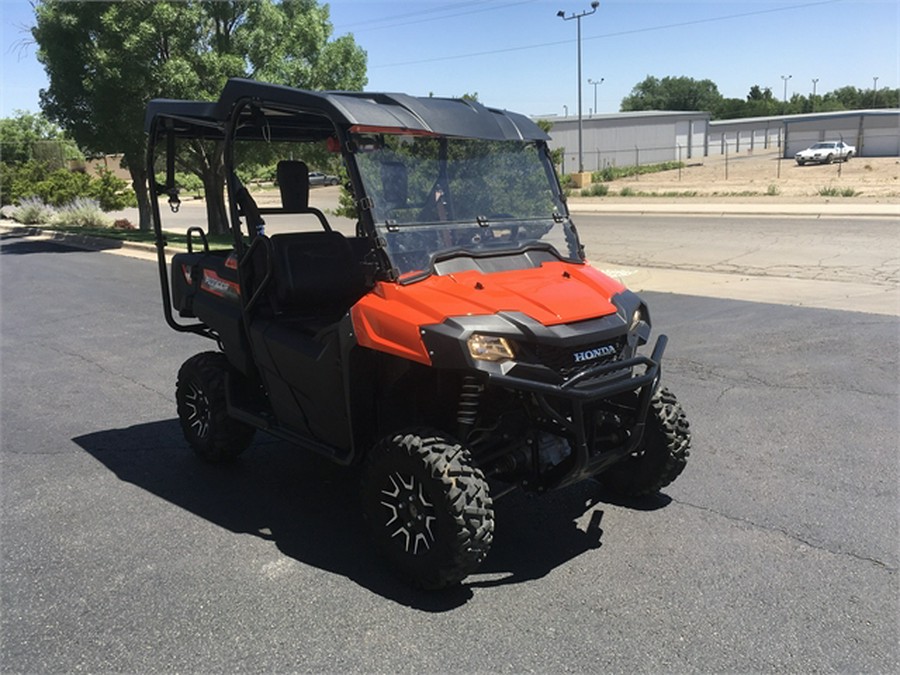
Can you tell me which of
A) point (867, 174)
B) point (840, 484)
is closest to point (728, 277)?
point (840, 484)

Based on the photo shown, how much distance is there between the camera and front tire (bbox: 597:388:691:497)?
4.21m

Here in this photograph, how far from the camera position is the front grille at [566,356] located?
11.2 ft

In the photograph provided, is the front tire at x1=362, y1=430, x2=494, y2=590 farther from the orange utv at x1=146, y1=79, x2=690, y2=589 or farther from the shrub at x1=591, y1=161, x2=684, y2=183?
the shrub at x1=591, y1=161, x2=684, y2=183

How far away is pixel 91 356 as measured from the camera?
8.39m

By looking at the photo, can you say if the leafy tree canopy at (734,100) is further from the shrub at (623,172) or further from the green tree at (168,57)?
the green tree at (168,57)

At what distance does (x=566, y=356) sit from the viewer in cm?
347

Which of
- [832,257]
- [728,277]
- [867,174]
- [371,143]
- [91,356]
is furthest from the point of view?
[867,174]

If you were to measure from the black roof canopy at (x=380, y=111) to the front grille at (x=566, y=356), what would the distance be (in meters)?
1.31

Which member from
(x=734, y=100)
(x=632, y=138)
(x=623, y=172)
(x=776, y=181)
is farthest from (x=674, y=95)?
(x=776, y=181)

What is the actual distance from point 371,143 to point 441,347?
1.20 metres

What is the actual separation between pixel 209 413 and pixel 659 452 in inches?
113

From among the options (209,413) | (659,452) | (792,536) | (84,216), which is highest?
(84,216)

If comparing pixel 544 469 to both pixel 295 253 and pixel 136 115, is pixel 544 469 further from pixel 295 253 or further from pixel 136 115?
pixel 136 115

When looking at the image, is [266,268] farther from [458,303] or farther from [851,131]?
[851,131]
